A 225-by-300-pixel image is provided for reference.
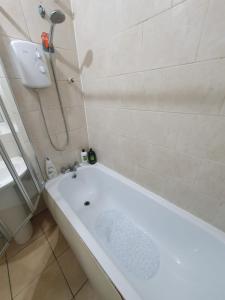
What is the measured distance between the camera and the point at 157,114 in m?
0.84

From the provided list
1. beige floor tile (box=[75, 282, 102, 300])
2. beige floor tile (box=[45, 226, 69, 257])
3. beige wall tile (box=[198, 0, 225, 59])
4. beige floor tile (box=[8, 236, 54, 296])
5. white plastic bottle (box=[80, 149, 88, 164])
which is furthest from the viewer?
white plastic bottle (box=[80, 149, 88, 164])

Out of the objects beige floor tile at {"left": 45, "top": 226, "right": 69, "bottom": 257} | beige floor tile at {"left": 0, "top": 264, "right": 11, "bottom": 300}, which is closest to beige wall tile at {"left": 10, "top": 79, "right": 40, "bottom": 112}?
beige floor tile at {"left": 45, "top": 226, "right": 69, "bottom": 257}

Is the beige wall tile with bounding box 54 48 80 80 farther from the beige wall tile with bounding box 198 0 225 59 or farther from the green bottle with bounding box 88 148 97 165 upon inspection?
the beige wall tile with bounding box 198 0 225 59

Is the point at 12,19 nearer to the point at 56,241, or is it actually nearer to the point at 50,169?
the point at 50,169

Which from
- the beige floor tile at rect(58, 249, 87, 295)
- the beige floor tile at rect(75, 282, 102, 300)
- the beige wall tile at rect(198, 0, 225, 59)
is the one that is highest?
the beige wall tile at rect(198, 0, 225, 59)

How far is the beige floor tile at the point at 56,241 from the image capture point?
1189 mm

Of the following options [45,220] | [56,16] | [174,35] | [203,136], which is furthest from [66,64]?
[45,220]

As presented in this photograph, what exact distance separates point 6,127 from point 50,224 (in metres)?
1.15

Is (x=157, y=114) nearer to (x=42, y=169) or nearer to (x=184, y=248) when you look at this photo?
(x=184, y=248)

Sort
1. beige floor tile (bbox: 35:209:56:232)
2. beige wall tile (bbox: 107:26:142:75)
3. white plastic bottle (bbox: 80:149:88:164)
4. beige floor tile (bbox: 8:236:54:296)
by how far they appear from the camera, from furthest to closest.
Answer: white plastic bottle (bbox: 80:149:88:164)
beige floor tile (bbox: 35:209:56:232)
beige floor tile (bbox: 8:236:54:296)
beige wall tile (bbox: 107:26:142:75)

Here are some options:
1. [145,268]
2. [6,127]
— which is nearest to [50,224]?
[145,268]

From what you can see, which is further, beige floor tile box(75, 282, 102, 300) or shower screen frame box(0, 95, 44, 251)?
beige floor tile box(75, 282, 102, 300)

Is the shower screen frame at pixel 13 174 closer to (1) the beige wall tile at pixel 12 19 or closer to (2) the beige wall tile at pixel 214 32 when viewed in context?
(1) the beige wall tile at pixel 12 19

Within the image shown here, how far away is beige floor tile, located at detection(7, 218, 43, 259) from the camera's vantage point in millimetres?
1195
